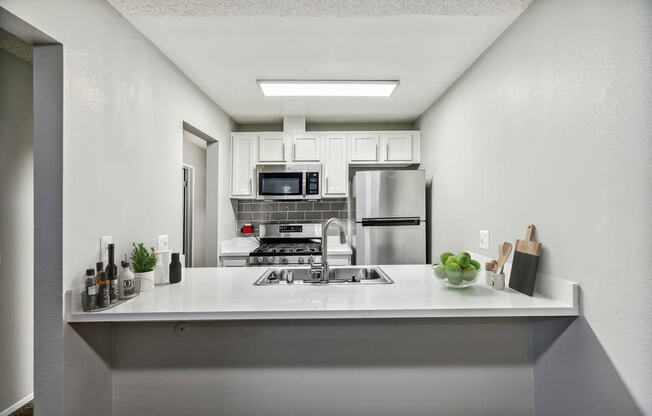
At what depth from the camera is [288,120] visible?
3697 mm

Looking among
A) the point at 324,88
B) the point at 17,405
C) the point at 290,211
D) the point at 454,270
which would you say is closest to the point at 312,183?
the point at 290,211

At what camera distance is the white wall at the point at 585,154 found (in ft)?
3.56

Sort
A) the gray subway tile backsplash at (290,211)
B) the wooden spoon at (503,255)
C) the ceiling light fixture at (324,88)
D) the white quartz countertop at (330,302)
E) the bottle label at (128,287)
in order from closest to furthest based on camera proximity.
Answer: the white quartz countertop at (330,302) → the bottle label at (128,287) → the wooden spoon at (503,255) → the ceiling light fixture at (324,88) → the gray subway tile backsplash at (290,211)

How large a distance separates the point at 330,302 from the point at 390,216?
72.0 inches

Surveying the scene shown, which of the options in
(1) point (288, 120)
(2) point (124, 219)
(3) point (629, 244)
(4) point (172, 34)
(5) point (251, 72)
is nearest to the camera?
(3) point (629, 244)

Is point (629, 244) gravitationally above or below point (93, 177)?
below

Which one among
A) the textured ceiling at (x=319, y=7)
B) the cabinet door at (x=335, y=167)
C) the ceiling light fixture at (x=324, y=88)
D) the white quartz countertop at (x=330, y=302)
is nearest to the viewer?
the white quartz countertop at (x=330, y=302)

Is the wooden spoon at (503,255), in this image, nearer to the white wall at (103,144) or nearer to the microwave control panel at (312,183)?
the white wall at (103,144)

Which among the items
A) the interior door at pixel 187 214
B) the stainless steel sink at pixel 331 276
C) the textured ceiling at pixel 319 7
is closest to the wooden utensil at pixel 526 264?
the stainless steel sink at pixel 331 276

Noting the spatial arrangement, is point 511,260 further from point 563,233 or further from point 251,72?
point 251,72

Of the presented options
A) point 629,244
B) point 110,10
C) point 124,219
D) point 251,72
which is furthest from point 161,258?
point 629,244

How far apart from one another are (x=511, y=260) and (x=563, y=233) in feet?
1.50

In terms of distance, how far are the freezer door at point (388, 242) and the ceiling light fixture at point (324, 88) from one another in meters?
1.15

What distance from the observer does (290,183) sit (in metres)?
3.58
